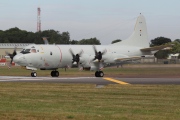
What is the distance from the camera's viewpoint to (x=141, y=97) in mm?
21734

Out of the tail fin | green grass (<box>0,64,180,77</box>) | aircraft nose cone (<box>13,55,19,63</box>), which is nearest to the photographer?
aircraft nose cone (<box>13,55,19,63</box>)

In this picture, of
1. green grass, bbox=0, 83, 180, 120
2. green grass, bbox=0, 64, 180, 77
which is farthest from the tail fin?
green grass, bbox=0, 83, 180, 120

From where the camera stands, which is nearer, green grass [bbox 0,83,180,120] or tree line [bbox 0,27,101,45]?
green grass [bbox 0,83,180,120]

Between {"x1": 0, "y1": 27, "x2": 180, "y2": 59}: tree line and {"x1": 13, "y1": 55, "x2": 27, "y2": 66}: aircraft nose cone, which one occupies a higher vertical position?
{"x1": 0, "y1": 27, "x2": 180, "y2": 59}: tree line

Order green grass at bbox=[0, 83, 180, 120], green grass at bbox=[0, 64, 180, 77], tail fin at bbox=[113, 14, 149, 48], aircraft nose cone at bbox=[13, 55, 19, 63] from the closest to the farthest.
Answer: green grass at bbox=[0, 83, 180, 120] < aircraft nose cone at bbox=[13, 55, 19, 63] < green grass at bbox=[0, 64, 180, 77] < tail fin at bbox=[113, 14, 149, 48]

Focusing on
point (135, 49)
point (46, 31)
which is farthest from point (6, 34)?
point (135, 49)

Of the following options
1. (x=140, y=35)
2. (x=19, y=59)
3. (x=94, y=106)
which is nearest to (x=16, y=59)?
(x=19, y=59)

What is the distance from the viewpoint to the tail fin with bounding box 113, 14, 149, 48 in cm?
5756

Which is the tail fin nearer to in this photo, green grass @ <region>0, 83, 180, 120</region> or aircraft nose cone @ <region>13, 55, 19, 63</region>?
aircraft nose cone @ <region>13, 55, 19, 63</region>

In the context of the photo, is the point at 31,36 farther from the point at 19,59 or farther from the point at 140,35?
the point at 19,59

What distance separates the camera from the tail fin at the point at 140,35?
57.6 meters

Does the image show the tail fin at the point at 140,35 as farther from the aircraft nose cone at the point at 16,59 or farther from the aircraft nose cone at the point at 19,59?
the aircraft nose cone at the point at 16,59

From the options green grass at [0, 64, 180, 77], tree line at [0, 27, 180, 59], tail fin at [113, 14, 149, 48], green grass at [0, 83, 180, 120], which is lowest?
green grass at [0, 83, 180, 120]

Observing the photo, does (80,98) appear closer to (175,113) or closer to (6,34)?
(175,113)
